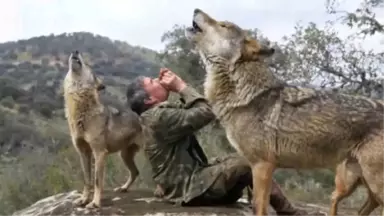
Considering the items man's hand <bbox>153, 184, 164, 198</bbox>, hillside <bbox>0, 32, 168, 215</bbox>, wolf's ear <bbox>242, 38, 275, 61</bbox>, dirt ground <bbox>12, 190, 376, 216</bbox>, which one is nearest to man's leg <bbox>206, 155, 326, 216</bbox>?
dirt ground <bbox>12, 190, 376, 216</bbox>

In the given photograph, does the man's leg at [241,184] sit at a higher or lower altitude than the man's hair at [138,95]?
lower

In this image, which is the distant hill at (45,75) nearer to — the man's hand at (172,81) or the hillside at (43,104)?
the hillside at (43,104)

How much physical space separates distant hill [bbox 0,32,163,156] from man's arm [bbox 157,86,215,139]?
10.8 meters

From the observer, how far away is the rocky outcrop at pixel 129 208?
7676mm

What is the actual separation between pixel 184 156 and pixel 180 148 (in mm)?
91

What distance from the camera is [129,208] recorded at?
793cm

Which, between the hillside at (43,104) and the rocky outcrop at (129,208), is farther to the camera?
the hillside at (43,104)

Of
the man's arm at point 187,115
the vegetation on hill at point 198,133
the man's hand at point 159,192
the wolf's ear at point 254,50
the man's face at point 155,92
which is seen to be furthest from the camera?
the vegetation on hill at point 198,133

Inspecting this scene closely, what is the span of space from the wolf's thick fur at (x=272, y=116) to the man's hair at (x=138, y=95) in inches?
43.8

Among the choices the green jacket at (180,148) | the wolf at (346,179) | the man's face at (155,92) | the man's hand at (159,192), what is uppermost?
the man's face at (155,92)

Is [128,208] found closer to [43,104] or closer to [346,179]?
[346,179]

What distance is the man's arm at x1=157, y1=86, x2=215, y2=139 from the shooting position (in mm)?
7629

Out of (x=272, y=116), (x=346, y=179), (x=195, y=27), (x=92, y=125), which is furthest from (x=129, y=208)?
(x=346, y=179)

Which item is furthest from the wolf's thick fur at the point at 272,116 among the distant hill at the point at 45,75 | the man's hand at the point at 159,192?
the distant hill at the point at 45,75
